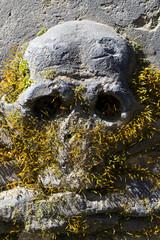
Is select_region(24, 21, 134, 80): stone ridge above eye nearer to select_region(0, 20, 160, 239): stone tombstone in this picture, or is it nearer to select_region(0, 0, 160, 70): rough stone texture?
select_region(0, 20, 160, 239): stone tombstone

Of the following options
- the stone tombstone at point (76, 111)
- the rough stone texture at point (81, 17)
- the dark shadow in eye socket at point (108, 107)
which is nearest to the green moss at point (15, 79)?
the stone tombstone at point (76, 111)

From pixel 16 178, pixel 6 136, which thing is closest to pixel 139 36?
pixel 6 136

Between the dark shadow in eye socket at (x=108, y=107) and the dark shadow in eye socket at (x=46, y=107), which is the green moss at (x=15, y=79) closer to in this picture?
the dark shadow in eye socket at (x=46, y=107)

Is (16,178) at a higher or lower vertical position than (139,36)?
lower

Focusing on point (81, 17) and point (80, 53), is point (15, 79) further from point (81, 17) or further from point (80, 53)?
point (81, 17)

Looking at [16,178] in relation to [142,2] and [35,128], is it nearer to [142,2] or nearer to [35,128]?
[35,128]

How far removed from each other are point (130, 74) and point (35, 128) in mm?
654

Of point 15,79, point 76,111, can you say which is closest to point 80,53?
point 76,111

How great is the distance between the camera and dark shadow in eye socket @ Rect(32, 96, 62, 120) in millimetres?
1827

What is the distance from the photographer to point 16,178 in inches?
76.7

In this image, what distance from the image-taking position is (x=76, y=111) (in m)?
1.77

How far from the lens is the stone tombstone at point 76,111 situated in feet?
5.79

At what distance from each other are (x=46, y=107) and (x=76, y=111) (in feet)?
0.64

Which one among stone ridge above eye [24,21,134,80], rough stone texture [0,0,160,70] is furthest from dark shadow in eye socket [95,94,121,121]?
rough stone texture [0,0,160,70]
